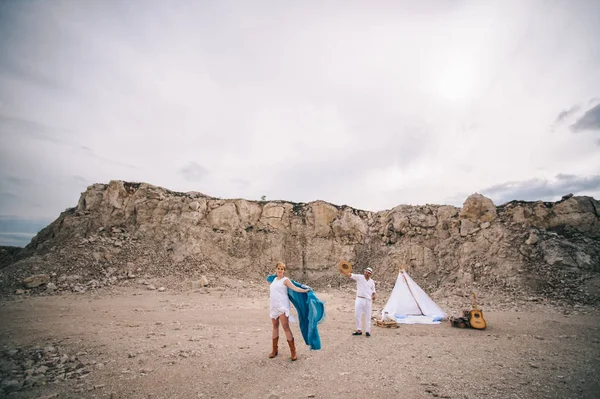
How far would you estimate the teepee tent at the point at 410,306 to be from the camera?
406 inches

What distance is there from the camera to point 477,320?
862 cm

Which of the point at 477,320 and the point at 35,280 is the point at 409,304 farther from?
the point at 35,280

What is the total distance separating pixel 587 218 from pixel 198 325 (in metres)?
20.9

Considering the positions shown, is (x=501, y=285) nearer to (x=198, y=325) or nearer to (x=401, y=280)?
(x=401, y=280)

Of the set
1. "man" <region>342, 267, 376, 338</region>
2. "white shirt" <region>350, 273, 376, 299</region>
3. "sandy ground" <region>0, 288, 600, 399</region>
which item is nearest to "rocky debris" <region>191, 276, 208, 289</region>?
"sandy ground" <region>0, 288, 600, 399</region>

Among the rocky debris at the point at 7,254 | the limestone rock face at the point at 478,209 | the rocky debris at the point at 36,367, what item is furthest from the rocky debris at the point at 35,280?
the limestone rock face at the point at 478,209

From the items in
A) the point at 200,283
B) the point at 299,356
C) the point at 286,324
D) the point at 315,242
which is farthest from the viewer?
the point at 315,242

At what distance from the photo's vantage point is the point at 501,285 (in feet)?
47.3

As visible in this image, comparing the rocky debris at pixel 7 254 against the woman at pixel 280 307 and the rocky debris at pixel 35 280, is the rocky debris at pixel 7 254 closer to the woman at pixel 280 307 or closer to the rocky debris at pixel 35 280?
the rocky debris at pixel 35 280

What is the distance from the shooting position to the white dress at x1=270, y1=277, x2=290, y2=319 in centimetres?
556

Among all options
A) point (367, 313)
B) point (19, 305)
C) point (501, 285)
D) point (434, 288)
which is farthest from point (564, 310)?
point (19, 305)

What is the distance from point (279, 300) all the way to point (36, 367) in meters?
4.45

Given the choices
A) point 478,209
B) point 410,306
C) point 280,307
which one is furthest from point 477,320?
point 478,209

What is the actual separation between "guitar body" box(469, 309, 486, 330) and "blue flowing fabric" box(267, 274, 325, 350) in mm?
5702
